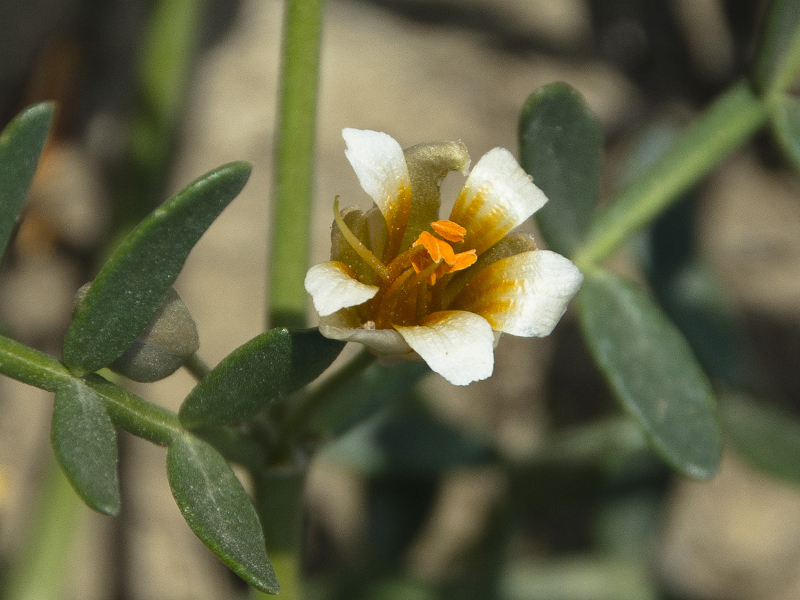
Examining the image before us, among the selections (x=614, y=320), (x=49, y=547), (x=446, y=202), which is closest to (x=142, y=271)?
Answer: (x=614, y=320)

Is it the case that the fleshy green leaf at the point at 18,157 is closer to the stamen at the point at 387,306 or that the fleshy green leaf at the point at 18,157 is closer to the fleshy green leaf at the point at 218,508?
the fleshy green leaf at the point at 218,508

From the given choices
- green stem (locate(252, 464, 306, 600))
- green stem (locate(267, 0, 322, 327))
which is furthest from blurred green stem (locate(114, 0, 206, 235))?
green stem (locate(252, 464, 306, 600))

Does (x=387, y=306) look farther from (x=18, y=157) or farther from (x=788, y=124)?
(x=788, y=124)

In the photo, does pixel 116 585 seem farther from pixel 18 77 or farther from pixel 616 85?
pixel 616 85

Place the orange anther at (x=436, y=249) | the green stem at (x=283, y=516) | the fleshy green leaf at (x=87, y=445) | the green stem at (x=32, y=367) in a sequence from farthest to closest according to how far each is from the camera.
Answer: the green stem at (x=283, y=516)
the orange anther at (x=436, y=249)
the green stem at (x=32, y=367)
the fleshy green leaf at (x=87, y=445)

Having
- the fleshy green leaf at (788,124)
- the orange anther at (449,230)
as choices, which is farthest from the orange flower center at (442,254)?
the fleshy green leaf at (788,124)
